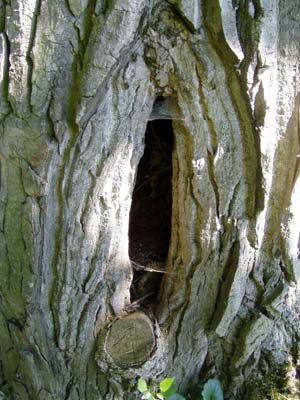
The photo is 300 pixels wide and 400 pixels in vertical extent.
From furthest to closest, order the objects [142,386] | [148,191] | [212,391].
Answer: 1. [148,191]
2. [212,391]
3. [142,386]

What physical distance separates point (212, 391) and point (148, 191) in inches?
29.0

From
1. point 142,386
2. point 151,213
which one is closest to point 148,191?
point 151,213

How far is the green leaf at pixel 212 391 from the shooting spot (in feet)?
5.49

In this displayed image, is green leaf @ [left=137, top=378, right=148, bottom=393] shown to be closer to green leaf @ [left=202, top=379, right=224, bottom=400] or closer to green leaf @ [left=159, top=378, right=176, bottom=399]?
green leaf @ [left=159, top=378, right=176, bottom=399]

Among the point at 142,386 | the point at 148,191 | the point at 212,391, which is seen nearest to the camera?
the point at 142,386

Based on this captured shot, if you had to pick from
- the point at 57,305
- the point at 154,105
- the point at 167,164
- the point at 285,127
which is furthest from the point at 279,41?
the point at 57,305

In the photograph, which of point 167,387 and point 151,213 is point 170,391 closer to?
point 167,387

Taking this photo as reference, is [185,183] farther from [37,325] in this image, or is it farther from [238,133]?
[37,325]

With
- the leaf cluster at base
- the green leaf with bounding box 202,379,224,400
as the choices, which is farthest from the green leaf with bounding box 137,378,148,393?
the green leaf with bounding box 202,379,224,400

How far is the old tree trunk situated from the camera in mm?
1353

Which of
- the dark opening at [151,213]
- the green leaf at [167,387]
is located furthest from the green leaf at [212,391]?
the dark opening at [151,213]

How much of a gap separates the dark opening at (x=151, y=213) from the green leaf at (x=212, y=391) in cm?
35

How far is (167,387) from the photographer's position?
1.58 metres

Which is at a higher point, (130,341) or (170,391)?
(130,341)
